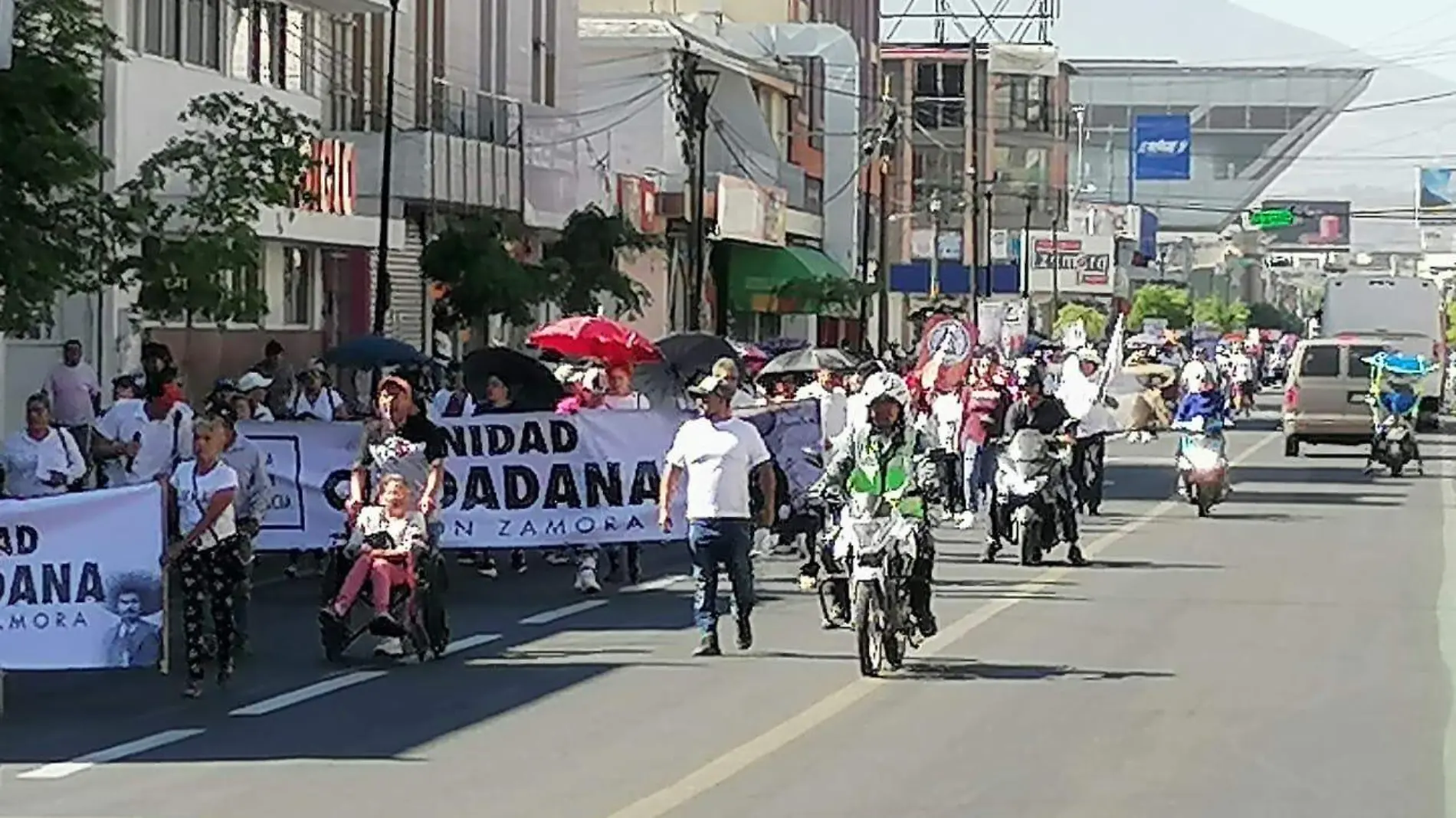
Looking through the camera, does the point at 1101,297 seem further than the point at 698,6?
Yes

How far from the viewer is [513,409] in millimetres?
23781

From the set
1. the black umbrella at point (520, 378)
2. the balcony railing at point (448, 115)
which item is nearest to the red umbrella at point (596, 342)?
the black umbrella at point (520, 378)

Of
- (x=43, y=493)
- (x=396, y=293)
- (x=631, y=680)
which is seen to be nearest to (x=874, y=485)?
(x=631, y=680)

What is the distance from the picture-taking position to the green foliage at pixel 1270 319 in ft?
557

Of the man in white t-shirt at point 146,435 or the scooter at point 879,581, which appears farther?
the man in white t-shirt at point 146,435

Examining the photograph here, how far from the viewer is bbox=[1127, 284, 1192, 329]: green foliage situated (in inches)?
4850

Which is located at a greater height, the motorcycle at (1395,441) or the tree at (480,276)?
the tree at (480,276)

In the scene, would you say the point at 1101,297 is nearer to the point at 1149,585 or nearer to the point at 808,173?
the point at 808,173

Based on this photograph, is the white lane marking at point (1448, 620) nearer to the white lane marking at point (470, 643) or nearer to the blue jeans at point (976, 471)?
the blue jeans at point (976, 471)

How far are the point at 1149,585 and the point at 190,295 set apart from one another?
9.65m

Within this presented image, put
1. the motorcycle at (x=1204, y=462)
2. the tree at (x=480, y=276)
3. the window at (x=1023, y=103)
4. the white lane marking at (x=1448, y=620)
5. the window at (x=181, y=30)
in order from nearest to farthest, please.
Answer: the white lane marking at (x=1448, y=620) < the motorcycle at (x=1204, y=462) < the window at (x=181, y=30) < the tree at (x=480, y=276) < the window at (x=1023, y=103)

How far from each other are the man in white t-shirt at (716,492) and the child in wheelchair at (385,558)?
1554mm

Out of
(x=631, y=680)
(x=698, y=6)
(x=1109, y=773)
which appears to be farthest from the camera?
(x=698, y=6)

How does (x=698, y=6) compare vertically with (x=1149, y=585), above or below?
above
